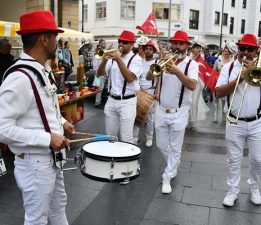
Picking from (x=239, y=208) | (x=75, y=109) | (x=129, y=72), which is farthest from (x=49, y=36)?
(x=75, y=109)

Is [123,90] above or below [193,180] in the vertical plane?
above

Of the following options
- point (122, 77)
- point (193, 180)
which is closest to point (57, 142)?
point (122, 77)

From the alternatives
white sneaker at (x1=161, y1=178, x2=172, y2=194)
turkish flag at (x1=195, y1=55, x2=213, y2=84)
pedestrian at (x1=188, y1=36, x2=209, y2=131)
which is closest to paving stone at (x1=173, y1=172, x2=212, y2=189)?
white sneaker at (x1=161, y1=178, x2=172, y2=194)

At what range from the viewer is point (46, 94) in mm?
2527

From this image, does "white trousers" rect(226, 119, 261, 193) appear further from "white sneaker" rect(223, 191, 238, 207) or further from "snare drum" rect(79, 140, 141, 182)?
"snare drum" rect(79, 140, 141, 182)

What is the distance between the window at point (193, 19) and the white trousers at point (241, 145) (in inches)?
1459

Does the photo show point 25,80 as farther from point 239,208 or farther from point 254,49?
point 239,208

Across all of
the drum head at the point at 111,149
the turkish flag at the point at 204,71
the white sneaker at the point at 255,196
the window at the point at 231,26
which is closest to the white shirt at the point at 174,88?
the white sneaker at the point at 255,196

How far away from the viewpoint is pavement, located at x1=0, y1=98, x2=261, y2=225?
386 cm

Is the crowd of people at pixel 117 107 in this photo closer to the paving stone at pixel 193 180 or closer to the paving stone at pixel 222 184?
the paving stone at pixel 193 180

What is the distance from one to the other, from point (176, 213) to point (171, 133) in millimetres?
1037

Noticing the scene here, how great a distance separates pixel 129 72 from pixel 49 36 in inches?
102

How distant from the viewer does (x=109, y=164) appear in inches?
114

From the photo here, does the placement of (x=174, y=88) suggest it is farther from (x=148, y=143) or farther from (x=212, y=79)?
(x=212, y=79)
